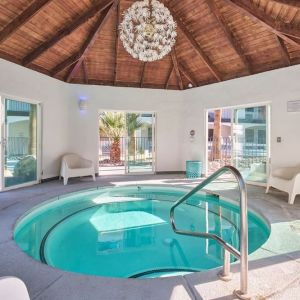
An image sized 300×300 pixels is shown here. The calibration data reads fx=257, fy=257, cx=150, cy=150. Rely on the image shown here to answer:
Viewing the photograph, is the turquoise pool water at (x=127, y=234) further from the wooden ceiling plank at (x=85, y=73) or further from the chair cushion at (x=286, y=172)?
the wooden ceiling plank at (x=85, y=73)

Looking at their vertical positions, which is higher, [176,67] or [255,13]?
[255,13]

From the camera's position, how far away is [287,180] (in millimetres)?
5398

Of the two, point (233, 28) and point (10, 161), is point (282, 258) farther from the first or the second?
point (10, 161)

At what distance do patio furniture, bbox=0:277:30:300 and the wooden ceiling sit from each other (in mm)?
5218

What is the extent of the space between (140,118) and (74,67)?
9.33ft

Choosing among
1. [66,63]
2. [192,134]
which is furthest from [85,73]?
[192,134]

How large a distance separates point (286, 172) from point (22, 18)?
667cm

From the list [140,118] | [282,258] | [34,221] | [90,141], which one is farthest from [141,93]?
[282,258]

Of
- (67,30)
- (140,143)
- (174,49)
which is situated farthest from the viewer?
(140,143)

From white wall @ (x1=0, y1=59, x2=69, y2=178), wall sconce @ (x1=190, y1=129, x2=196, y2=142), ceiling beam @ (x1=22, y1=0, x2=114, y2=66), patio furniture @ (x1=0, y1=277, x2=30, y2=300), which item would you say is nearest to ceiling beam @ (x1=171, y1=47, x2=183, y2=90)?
wall sconce @ (x1=190, y1=129, x2=196, y2=142)

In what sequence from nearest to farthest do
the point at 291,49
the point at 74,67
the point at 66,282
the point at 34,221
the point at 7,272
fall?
the point at 66,282 < the point at 7,272 < the point at 34,221 < the point at 291,49 < the point at 74,67

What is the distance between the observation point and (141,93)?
8.95 m

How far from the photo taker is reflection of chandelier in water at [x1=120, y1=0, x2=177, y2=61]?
418cm

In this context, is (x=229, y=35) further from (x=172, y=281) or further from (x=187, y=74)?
(x=172, y=281)
